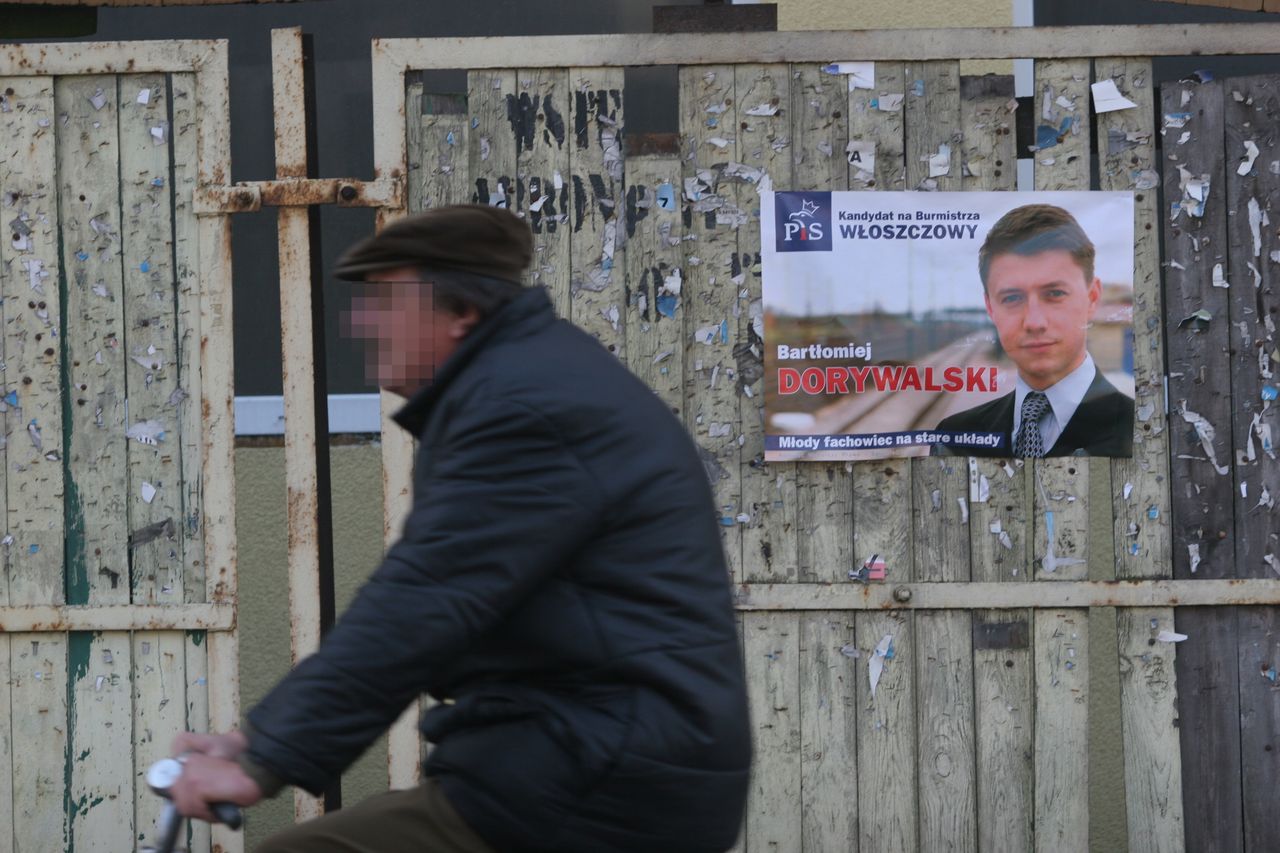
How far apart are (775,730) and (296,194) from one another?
213 cm

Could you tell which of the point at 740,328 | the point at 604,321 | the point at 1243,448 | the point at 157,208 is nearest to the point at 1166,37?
the point at 1243,448

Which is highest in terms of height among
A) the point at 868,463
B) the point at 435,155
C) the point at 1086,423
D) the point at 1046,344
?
the point at 435,155

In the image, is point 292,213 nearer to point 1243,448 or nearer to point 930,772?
point 930,772

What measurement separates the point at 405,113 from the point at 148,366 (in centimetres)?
108

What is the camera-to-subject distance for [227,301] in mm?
4289

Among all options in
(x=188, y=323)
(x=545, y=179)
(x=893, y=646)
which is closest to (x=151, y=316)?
(x=188, y=323)

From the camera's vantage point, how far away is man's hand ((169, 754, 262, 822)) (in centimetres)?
207

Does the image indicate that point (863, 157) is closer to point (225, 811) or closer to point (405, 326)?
point (405, 326)

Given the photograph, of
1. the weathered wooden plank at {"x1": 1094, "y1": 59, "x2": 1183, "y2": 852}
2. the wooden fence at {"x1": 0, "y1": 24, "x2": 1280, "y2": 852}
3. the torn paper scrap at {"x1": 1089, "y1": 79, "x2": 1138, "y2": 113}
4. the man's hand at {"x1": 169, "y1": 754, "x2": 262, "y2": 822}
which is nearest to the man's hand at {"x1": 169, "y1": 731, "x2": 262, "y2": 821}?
the man's hand at {"x1": 169, "y1": 754, "x2": 262, "y2": 822}

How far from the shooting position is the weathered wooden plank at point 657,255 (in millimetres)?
4230

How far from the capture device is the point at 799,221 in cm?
421

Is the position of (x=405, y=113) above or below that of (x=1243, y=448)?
above

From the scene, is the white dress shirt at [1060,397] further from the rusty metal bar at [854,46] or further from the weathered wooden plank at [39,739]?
the weathered wooden plank at [39,739]

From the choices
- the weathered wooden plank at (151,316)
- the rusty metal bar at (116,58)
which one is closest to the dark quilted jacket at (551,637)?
the weathered wooden plank at (151,316)
